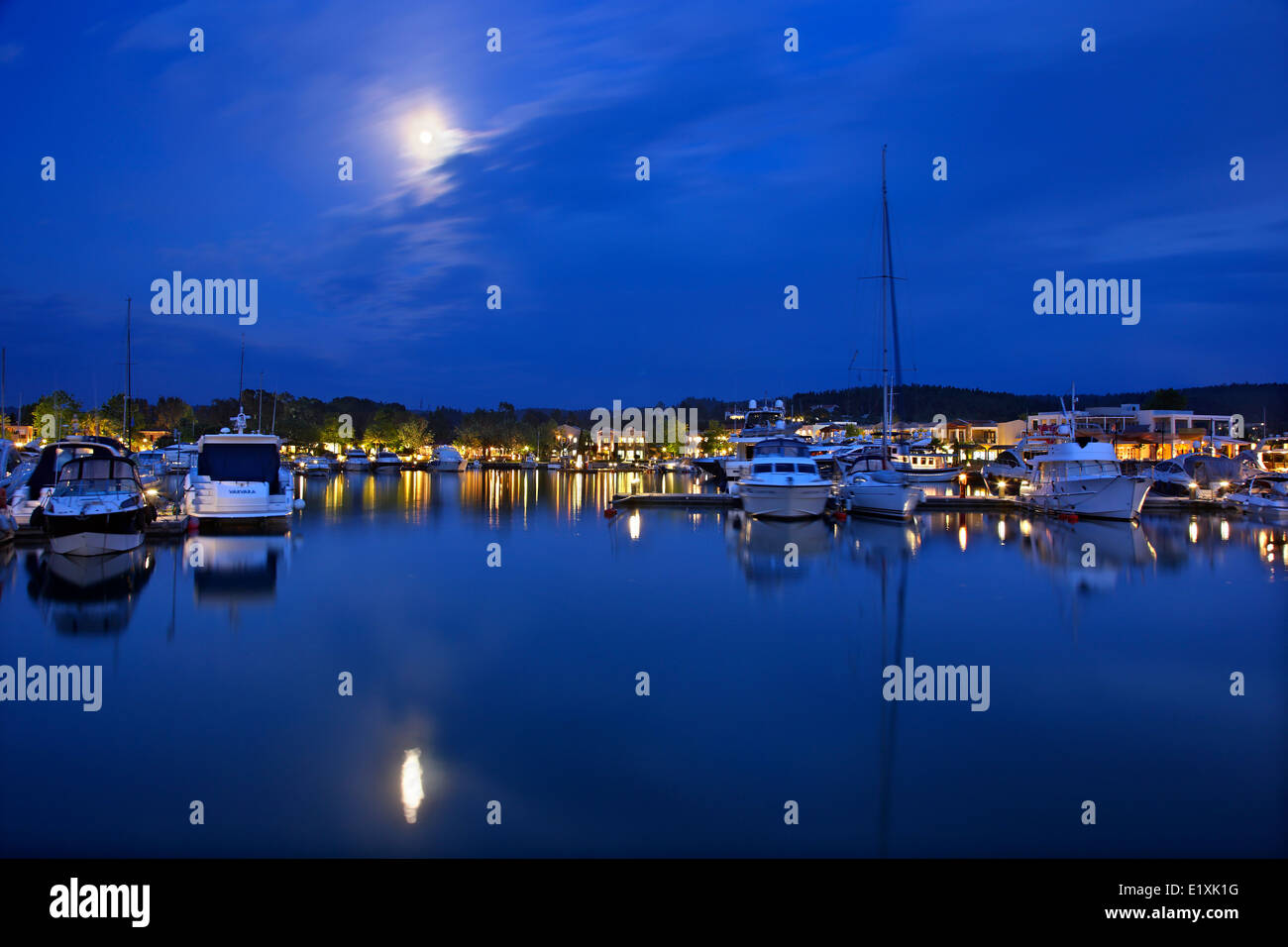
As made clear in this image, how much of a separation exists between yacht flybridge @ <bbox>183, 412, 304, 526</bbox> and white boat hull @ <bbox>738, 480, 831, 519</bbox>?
15402 mm

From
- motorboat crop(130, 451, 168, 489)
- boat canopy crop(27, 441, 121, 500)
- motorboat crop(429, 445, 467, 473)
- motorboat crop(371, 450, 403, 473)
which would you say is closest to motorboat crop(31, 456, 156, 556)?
boat canopy crop(27, 441, 121, 500)

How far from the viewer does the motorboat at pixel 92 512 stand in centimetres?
1838

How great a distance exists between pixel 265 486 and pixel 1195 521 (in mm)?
33744

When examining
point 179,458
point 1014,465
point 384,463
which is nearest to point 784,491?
point 179,458

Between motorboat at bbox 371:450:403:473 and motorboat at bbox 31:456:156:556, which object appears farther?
motorboat at bbox 371:450:403:473

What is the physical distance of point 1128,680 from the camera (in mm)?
10281

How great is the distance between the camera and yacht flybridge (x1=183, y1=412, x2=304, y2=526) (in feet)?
80.4

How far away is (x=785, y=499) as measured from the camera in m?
30.3

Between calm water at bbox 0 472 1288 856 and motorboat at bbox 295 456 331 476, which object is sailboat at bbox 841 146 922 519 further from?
motorboat at bbox 295 456 331 476

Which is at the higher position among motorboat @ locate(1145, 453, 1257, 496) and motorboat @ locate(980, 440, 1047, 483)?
motorboat @ locate(980, 440, 1047, 483)

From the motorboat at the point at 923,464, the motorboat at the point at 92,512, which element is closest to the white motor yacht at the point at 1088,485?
the motorboat at the point at 923,464

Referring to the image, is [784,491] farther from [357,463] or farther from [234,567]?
[357,463]
